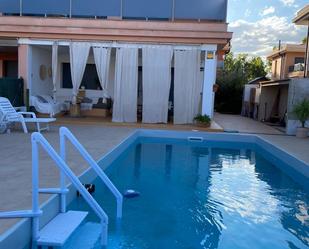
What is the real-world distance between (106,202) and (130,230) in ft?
3.61

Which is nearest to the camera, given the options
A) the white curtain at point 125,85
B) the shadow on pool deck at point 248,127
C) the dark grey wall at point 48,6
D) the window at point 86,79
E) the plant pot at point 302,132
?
the plant pot at point 302,132

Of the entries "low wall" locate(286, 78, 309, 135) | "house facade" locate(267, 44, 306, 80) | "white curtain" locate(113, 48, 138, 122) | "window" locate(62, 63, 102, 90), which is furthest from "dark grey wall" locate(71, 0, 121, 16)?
"house facade" locate(267, 44, 306, 80)

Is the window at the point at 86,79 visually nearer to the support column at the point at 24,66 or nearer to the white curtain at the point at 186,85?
the support column at the point at 24,66

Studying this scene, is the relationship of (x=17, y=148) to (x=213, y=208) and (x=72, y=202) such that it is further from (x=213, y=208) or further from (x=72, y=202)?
(x=213, y=208)

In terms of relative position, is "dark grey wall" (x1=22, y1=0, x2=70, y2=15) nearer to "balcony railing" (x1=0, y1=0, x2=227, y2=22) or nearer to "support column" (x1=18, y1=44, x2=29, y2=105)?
"balcony railing" (x1=0, y1=0, x2=227, y2=22)

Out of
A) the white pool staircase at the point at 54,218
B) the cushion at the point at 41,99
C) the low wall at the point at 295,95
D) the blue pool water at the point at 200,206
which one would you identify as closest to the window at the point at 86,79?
the cushion at the point at 41,99

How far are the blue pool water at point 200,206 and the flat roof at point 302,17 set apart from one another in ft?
36.1

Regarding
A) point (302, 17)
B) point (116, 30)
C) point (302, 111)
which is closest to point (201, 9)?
point (116, 30)

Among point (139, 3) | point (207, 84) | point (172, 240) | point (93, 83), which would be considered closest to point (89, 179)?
point (172, 240)

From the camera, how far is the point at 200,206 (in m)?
5.99

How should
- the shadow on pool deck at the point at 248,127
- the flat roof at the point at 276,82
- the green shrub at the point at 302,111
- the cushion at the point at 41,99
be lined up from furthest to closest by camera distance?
Answer: 1. the flat roof at the point at 276,82
2. the cushion at the point at 41,99
3. the shadow on pool deck at the point at 248,127
4. the green shrub at the point at 302,111

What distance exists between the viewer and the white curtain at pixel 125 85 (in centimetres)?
1368

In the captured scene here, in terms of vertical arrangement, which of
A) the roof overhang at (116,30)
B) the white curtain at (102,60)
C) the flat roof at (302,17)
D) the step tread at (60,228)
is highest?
the flat roof at (302,17)

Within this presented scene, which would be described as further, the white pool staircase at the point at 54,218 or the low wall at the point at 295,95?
the low wall at the point at 295,95
